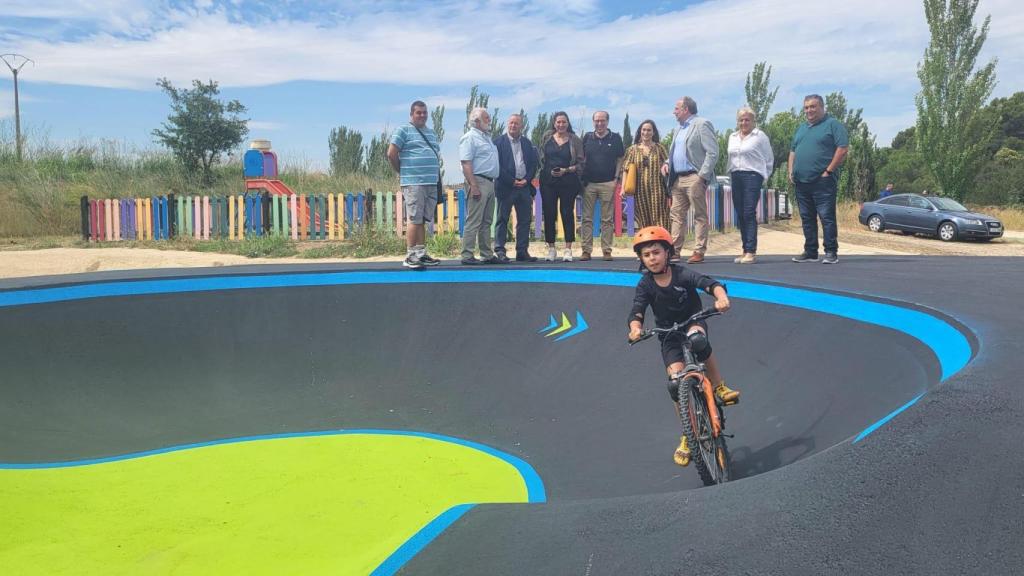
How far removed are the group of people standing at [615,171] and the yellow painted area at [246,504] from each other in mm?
3944

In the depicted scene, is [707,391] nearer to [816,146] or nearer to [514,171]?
[816,146]

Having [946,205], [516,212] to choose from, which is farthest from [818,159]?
[946,205]

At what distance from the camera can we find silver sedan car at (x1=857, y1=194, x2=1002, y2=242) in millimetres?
21625

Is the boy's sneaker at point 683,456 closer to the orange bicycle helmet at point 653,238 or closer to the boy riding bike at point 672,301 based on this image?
the boy riding bike at point 672,301

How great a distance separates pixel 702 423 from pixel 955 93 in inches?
1278

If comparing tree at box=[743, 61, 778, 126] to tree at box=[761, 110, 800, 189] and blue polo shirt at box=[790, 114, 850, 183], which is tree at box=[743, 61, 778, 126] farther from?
blue polo shirt at box=[790, 114, 850, 183]

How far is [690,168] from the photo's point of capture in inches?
355

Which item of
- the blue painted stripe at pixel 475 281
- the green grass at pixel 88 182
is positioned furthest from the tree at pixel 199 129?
the blue painted stripe at pixel 475 281

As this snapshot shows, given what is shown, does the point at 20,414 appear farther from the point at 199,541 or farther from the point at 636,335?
the point at 636,335

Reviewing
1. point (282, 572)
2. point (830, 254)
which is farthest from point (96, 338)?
point (830, 254)

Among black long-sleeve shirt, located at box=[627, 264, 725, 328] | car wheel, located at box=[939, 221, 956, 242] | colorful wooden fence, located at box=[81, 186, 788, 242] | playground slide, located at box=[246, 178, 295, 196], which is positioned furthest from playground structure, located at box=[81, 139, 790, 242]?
black long-sleeve shirt, located at box=[627, 264, 725, 328]

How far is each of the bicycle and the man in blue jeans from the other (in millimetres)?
5063

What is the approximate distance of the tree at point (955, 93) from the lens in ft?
98.7

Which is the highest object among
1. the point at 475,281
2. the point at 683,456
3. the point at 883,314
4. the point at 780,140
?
the point at 780,140
